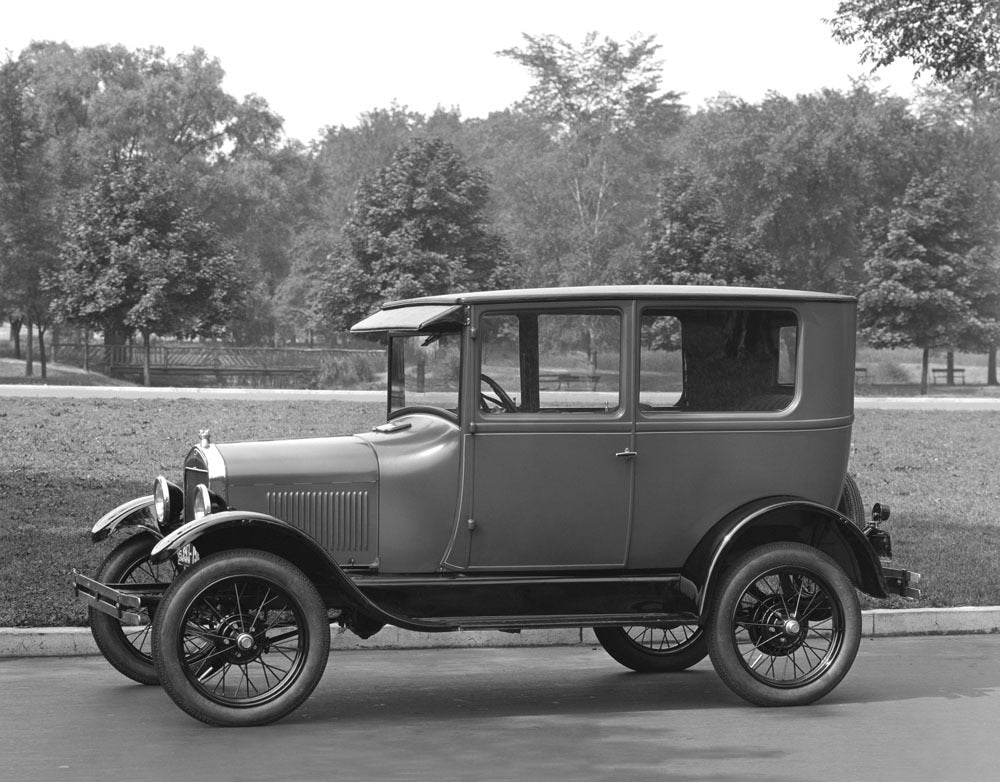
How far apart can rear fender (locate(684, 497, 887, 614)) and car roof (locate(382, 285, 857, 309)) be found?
1.02 meters

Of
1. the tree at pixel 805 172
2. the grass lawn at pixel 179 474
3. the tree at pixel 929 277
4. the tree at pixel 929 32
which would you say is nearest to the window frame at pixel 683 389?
the grass lawn at pixel 179 474

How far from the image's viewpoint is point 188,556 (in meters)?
6.88

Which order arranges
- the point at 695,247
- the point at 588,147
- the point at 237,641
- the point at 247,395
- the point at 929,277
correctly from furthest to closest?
the point at 588,147 → the point at 929,277 → the point at 695,247 → the point at 247,395 → the point at 237,641

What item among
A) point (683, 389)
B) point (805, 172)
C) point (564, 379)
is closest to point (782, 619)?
point (683, 389)

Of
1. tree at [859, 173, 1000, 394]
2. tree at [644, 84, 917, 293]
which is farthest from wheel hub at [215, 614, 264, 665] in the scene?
tree at [644, 84, 917, 293]

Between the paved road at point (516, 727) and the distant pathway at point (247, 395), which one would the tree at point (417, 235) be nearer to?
the distant pathway at point (247, 395)

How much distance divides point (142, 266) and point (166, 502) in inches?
1427

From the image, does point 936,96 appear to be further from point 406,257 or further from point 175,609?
point 175,609

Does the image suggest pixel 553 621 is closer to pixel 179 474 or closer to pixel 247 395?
pixel 179 474

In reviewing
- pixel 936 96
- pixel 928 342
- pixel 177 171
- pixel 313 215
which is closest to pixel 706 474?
pixel 928 342

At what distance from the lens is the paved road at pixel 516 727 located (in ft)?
18.1

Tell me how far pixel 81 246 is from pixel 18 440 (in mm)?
24145

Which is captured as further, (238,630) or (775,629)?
(775,629)

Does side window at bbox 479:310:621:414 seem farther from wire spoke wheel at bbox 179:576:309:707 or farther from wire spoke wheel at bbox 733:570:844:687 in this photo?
wire spoke wheel at bbox 179:576:309:707
